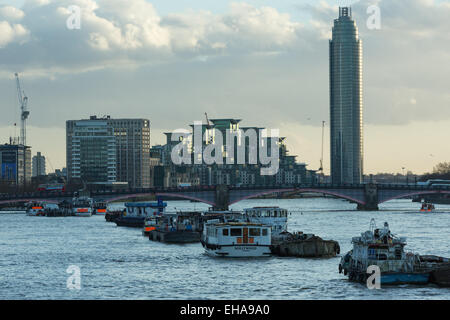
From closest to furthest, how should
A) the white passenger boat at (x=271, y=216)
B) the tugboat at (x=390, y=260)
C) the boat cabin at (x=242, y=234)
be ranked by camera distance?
the tugboat at (x=390, y=260) → the boat cabin at (x=242, y=234) → the white passenger boat at (x=271, y=216)

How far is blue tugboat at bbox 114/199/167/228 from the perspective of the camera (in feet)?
507

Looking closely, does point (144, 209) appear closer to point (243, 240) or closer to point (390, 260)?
point (243, 240)

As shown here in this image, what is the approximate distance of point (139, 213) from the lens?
159750mm

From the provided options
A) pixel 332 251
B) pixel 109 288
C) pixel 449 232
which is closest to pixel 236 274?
pixel 109 288

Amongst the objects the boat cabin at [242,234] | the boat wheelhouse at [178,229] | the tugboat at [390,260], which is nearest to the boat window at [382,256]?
the tugboat at [390,260]

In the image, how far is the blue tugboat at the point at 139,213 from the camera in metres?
154

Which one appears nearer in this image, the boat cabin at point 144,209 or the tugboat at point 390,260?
the tugboat at point 390,260

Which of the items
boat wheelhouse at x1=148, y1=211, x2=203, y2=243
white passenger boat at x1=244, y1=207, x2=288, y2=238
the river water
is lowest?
the river water

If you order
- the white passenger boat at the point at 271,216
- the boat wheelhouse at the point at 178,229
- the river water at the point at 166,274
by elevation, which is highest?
the white passenger boat at the point at 271,216

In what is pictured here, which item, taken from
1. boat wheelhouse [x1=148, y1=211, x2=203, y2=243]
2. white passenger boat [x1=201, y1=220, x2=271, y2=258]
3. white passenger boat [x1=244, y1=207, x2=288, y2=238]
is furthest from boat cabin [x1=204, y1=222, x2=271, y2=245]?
boat wheelhouse [x1=148, y1=211, x2=203, y2=243]

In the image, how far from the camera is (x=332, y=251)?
280 ft

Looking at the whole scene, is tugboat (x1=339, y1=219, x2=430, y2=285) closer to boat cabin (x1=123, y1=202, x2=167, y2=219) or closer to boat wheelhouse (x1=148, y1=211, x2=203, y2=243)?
boat wheelhouse (x1=148, y1=211, x2=203, y2=243)

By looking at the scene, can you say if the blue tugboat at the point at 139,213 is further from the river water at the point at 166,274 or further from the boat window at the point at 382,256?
the boat window at the point at 382,256

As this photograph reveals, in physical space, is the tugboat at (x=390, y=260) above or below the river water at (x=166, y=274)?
above
